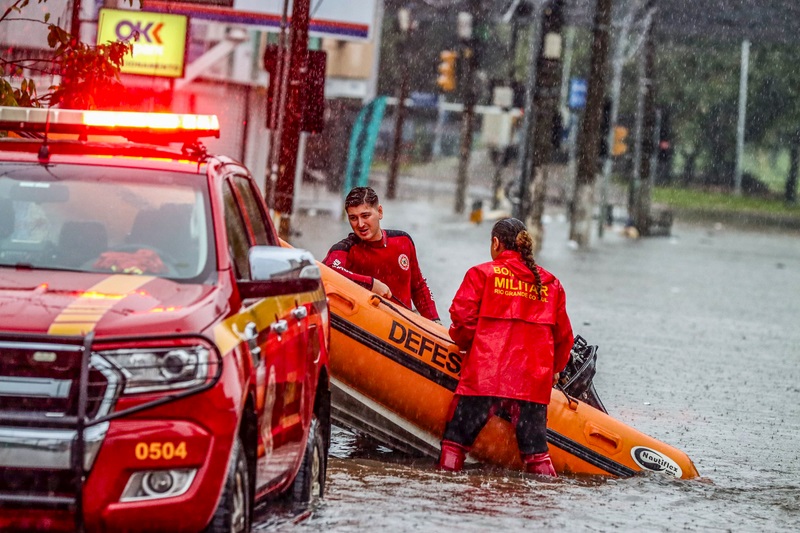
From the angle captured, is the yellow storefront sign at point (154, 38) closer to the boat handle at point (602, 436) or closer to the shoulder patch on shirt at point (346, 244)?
the shoulder patch on shirt at point (346, 244)

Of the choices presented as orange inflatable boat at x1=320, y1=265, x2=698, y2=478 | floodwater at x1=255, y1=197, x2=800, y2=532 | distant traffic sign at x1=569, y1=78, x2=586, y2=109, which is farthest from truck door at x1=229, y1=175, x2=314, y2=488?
distant traffic sign at x1=569, y1=78, x2=586, y2=109

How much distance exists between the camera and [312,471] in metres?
7.19

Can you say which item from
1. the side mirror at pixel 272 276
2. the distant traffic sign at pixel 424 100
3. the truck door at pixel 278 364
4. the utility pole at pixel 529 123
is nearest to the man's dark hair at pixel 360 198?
the truck door at pixel 278 364

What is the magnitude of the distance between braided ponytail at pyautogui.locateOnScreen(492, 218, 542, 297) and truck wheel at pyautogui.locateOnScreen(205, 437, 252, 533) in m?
3.39

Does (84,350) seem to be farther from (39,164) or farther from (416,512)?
(416,512)

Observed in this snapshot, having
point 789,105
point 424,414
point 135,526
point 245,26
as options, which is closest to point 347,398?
point 424,414

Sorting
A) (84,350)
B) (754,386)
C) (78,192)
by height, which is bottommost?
(754,386)

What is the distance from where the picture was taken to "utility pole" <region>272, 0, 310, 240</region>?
1750cm

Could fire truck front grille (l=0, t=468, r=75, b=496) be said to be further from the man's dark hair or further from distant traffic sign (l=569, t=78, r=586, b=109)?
distant traffic sign (l=569, t=78, r=586, b=109)

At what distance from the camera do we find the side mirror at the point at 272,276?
5.90 m

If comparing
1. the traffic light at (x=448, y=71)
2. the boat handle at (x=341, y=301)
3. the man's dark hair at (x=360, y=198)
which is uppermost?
the traffic light at (x=448, y=71)

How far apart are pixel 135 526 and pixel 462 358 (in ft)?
14.2

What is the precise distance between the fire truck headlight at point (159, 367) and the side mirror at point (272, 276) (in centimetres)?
59

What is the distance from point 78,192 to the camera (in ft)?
20.9
